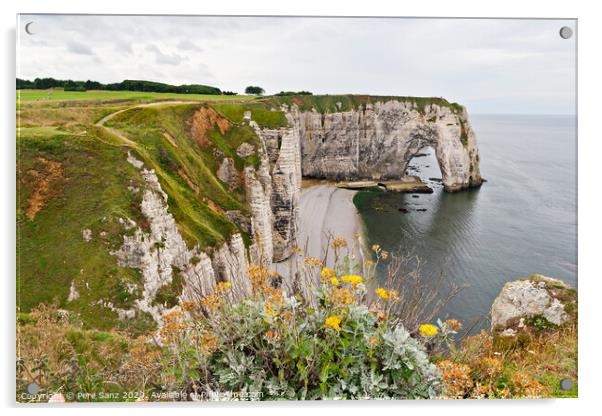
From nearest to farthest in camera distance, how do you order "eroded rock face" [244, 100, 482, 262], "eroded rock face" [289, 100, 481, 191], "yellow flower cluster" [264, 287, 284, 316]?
"yellow flower cluster" [264, 287, 284, 316] < "eroded rock face" [244, 100, 482, 262] < "eroded rock face" [289, 100, 481, 191]

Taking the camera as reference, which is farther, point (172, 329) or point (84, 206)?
point (84, 206)

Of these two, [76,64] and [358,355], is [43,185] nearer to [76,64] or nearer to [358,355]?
[76,64]

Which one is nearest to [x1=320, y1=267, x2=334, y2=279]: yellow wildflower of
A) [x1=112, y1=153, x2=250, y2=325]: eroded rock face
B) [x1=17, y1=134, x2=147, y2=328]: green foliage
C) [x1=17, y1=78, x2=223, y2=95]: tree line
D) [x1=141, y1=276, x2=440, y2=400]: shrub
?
[x1=141, y1=276, x2=440, y2=400]: shrub

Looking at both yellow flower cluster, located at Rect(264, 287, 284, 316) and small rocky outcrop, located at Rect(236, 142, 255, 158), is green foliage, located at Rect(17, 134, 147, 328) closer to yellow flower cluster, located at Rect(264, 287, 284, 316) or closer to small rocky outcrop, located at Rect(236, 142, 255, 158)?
yellow flower cluster, located at Rect(264, 287, 284, 316)

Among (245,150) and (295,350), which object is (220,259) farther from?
(295,350)

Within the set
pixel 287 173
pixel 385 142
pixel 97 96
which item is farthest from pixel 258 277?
pixel 385 142

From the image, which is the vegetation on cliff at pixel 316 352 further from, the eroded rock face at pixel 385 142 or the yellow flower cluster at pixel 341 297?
the eroded rock face at pixel 385 142
